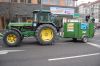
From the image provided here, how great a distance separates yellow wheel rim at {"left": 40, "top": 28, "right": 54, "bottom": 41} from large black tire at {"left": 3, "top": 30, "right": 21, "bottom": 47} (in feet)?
5.73

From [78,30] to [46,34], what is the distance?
2805mm

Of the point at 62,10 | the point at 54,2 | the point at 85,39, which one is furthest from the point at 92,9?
the point at 85,39

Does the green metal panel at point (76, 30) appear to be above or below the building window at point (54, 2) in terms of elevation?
below

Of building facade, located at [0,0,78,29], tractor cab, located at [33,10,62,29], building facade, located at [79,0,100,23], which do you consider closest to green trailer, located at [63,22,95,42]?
tractor cab, located at [33,10,62,29]

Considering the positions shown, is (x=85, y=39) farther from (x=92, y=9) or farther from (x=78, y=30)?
(x=92, y=9)

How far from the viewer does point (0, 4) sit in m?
39.6

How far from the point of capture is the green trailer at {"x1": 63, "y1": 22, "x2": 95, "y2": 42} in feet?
64.0

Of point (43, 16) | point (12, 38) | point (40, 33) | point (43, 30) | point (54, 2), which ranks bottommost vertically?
point (12, 38)

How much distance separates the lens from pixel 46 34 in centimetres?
1805

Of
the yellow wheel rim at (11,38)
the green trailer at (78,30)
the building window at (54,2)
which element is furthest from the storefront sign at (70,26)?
the building window at (54,2)

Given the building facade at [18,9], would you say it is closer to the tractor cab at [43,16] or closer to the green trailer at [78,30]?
the green trailer at [78,30]

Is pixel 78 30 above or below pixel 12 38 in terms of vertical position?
above

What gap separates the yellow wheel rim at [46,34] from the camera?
17870 mm

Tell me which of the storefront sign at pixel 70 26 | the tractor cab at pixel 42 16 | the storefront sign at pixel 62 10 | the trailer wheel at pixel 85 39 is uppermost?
the storefront sign at pixel 62 10
